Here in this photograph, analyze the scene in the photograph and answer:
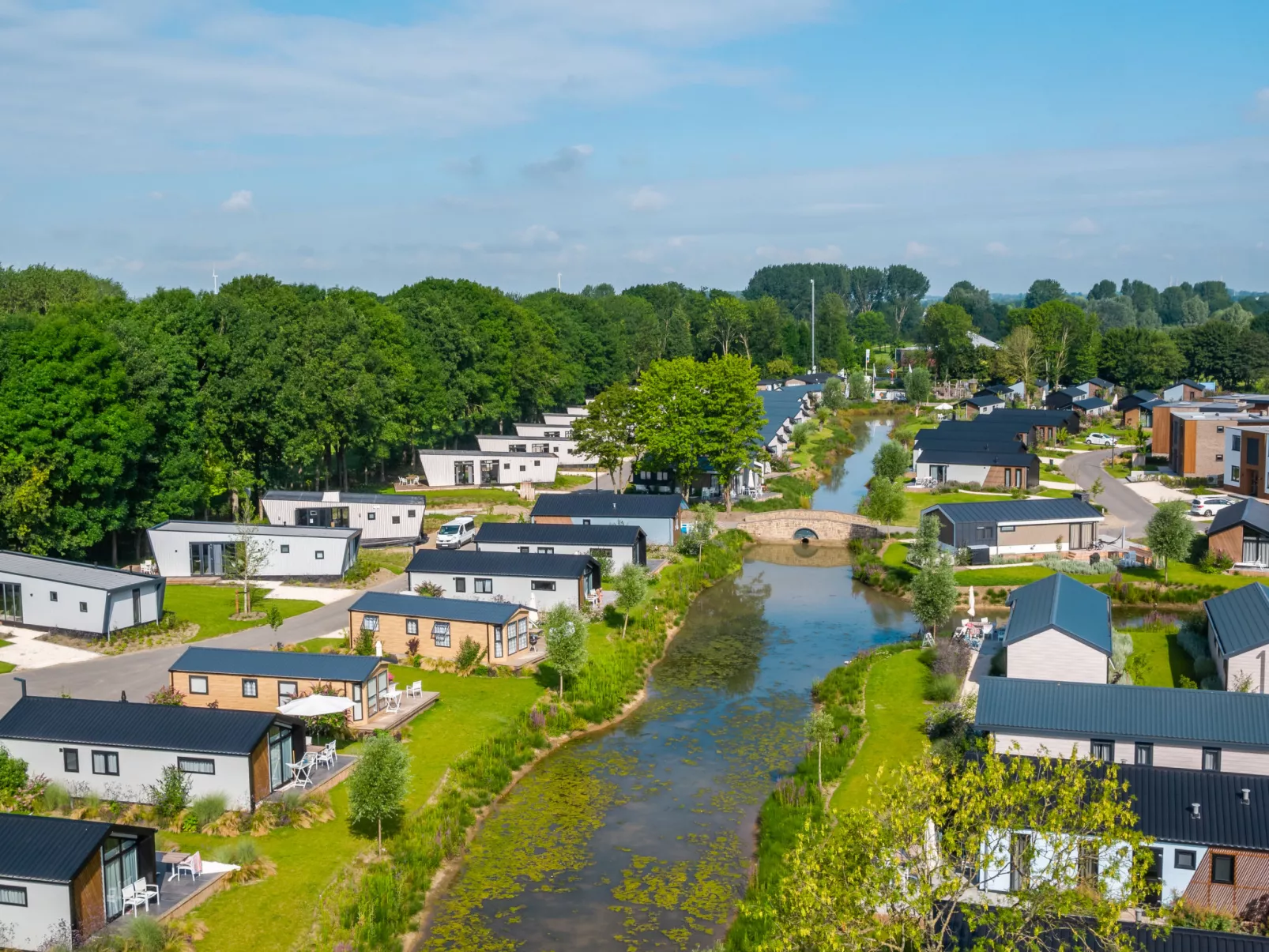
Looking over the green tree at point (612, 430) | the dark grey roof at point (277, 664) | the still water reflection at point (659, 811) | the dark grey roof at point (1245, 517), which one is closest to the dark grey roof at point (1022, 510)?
the dark grey roof at point (1245, 517)

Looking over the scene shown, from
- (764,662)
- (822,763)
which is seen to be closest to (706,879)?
(822,763)

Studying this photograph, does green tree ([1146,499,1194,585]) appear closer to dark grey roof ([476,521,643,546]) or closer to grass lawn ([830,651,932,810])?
grass lawn ([830,651,932,810])

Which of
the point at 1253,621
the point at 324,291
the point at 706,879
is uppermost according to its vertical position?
the point at 324,291

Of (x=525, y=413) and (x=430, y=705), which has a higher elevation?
(x=525, y=413)

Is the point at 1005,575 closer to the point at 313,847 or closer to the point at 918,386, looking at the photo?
the point at 313,847

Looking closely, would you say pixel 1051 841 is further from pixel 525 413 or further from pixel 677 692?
pixel 525 413

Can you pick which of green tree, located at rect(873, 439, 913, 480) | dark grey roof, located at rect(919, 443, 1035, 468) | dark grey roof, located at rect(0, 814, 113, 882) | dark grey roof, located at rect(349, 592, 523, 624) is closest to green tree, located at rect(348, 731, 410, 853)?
dark grey roof, located at rect(0, 814, 113, 882)

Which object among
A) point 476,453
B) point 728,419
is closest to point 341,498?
point 476,453
